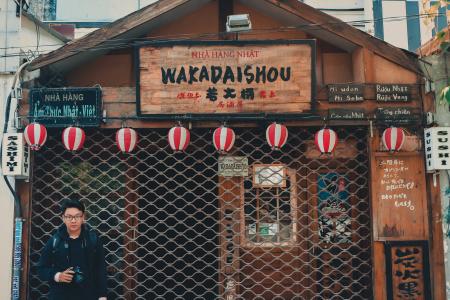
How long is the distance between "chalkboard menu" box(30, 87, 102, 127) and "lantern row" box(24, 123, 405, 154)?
294 millimetres

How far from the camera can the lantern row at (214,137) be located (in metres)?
6.62

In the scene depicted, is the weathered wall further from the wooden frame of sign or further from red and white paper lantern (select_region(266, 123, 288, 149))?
the wooden frame of sign

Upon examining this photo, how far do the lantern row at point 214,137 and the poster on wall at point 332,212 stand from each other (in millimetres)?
1551

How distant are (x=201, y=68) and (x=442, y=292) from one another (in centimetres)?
501

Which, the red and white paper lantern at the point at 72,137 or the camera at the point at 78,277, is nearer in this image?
the camera at the point at 78,277

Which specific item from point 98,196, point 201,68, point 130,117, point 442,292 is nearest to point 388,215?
point 442,292

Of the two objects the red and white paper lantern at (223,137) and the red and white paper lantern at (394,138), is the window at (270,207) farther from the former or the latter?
the red and white paper lantern at (394,138)

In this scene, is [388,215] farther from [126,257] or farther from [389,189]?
[126,257]

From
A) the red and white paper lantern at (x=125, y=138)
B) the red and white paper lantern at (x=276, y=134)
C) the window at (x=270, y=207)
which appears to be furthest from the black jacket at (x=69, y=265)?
the window at (x=270, y=207)

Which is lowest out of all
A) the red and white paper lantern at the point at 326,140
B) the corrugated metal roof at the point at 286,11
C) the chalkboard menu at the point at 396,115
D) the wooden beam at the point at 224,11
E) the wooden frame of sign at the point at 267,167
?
the wooden frame of sign at the point at 267,167

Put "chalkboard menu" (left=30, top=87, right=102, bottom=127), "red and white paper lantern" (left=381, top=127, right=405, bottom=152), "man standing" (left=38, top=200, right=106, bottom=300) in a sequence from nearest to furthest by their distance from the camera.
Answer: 1. "man standing" (left=38, top=200, right=106, bottom=300)
2. "red and white paper lantern" (left=381, top=127, right=405, bottom=152)
3. "chalkboard menu" (left=30, top=87, right=102, bottom=127)

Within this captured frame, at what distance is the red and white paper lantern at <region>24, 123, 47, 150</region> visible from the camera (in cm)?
661

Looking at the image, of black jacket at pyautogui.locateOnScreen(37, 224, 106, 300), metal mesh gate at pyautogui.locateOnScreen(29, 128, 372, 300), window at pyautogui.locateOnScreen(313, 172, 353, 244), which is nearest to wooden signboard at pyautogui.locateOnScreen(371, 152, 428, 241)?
metal mesh gate at pyautogui.locateOnScreen(29, 128, 372, 300)

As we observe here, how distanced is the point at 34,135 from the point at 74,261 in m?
2.25
